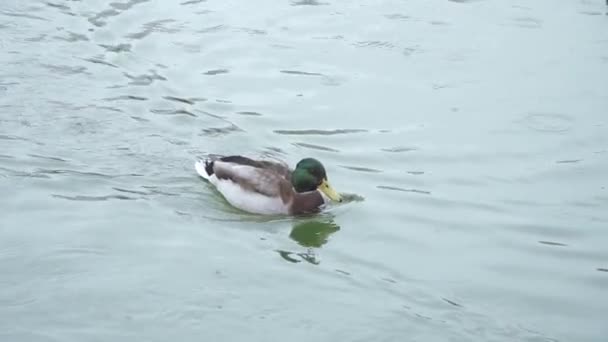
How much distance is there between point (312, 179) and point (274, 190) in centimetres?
39

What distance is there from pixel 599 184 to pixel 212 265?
13.0ft

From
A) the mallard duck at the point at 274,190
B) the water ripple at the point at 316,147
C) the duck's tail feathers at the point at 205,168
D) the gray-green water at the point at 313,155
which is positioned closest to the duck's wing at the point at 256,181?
the mallard duck at the point at 274,190

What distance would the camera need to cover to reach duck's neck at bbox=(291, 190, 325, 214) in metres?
10.3

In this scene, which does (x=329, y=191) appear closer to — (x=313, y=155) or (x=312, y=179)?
(x=312, y=179)

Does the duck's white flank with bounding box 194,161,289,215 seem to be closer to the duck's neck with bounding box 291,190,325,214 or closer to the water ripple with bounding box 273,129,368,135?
the duck's neck with bounding box 291,190,325,214

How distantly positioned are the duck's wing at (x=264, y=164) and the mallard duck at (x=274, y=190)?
74 millimetres

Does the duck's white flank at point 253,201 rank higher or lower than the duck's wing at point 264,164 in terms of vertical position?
lower

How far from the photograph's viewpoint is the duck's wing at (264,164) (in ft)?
34.4

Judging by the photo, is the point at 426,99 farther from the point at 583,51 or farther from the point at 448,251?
the point at 448,251

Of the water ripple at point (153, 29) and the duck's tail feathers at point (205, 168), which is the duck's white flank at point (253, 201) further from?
the water ripple at point (153, 29)

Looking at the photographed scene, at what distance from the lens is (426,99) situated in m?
12.9

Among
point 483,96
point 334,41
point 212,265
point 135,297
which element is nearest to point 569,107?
point 483,96

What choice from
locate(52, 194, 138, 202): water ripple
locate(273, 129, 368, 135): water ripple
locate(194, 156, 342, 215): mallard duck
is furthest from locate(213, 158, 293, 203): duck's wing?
locate(273, 129, 368, 135): water ripple

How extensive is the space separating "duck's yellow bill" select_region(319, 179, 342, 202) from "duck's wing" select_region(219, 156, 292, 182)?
1.27ft
